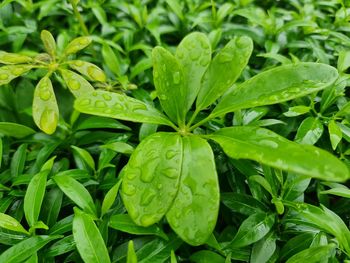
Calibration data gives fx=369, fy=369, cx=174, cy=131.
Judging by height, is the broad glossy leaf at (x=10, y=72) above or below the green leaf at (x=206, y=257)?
above

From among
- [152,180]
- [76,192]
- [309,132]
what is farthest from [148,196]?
[309,132]

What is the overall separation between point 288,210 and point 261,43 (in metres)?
0.65

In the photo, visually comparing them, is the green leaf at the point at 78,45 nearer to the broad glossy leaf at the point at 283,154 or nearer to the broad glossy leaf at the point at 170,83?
the broad glossy leaf at the point at 170,83

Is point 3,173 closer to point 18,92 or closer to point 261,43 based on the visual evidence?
point 18,92

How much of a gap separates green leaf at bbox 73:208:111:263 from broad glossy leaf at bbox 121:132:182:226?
4.8 inches

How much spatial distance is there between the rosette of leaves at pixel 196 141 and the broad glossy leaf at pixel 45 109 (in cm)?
15

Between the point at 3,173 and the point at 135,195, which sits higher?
the point at 135,195

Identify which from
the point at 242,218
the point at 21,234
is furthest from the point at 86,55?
the point at 242,218

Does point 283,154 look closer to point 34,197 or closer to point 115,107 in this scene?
point 115,107

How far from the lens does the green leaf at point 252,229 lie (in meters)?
0.79

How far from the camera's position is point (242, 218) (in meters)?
0.88

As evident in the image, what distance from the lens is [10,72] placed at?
92cm

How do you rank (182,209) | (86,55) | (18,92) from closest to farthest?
(182,209) → (18,92) → (86,55)

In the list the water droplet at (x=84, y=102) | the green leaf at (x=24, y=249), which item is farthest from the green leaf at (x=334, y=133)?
the green leaf at (x=24, y=249)
